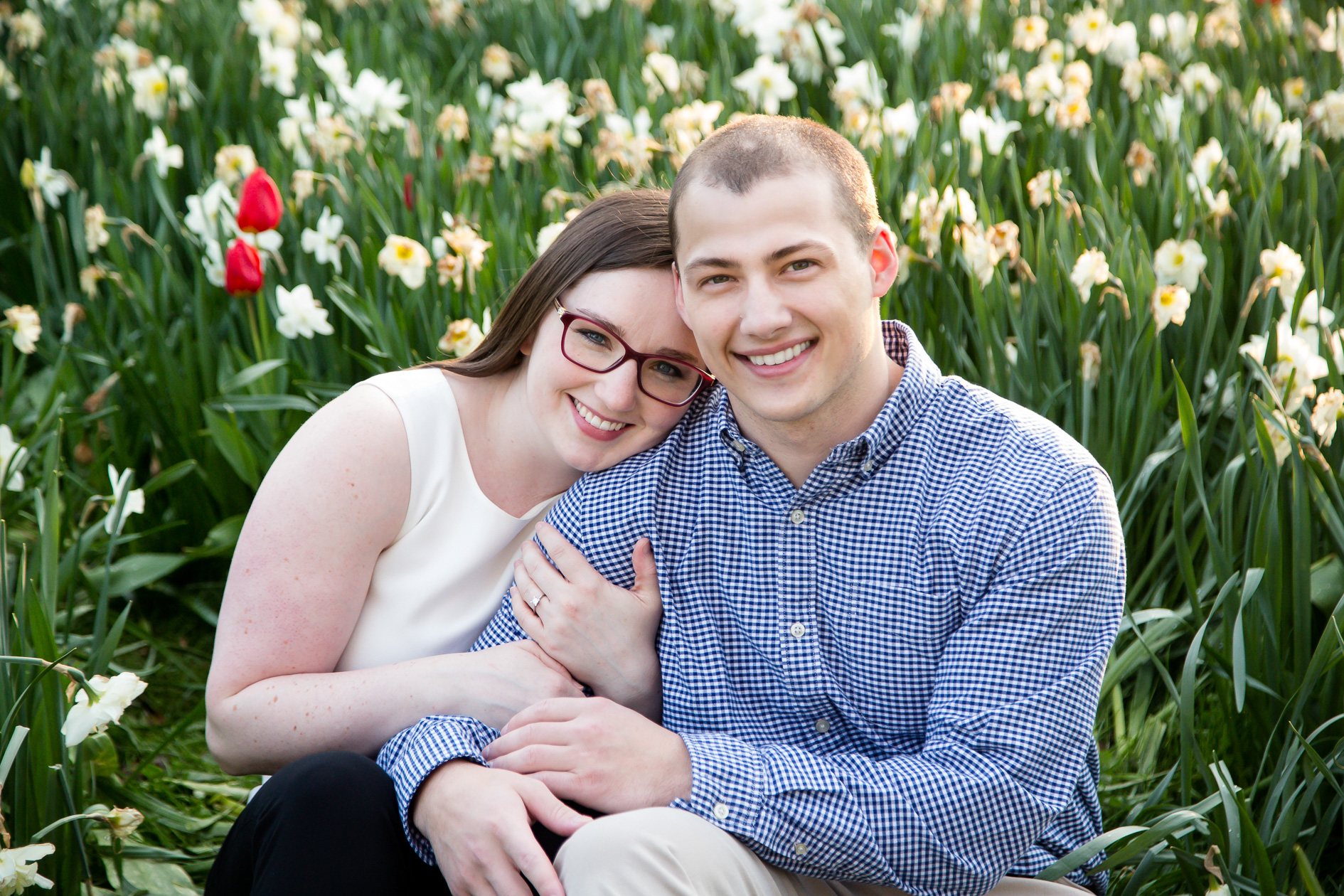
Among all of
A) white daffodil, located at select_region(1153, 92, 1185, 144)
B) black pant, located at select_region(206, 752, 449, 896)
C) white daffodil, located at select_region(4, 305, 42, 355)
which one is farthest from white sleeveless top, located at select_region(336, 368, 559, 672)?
white daffodil, located at select_region(1153, 92, 1185, 144)

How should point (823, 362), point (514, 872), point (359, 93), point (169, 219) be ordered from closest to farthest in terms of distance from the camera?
1. point (514, 872)
2. point (823, 362)
3. point (169, 219)
4. point (359, 93)

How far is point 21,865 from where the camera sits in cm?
162

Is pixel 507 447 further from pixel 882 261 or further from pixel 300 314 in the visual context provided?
pixel 300 314

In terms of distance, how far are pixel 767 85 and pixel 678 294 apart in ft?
8.56

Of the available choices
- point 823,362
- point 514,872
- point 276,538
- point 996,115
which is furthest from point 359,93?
point 514,872

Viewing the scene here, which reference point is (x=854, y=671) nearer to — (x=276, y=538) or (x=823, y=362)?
(x=823, y=362)

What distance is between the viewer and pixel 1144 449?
8.18 feet

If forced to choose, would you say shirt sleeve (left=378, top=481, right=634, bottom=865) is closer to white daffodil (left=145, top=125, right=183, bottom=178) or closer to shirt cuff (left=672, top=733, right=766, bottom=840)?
shirt cuff (left=672, top=733, right=766, bottom=840)

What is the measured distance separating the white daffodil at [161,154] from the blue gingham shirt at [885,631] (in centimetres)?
235

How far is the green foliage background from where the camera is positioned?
1966 mm

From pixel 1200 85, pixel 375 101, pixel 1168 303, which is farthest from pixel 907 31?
pixel 1168 303

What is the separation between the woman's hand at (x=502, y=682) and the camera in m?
1.83

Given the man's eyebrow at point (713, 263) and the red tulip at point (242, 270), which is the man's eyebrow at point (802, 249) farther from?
the red tulip at point (242, 270)

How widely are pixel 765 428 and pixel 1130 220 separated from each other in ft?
5.59
